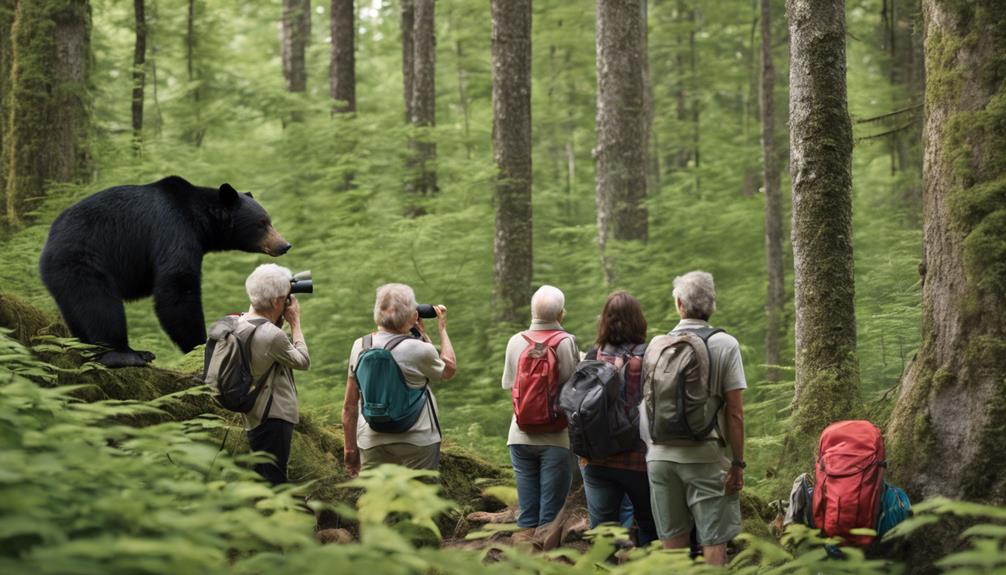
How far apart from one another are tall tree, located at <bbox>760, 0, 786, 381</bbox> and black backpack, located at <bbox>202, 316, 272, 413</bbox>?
1007cm

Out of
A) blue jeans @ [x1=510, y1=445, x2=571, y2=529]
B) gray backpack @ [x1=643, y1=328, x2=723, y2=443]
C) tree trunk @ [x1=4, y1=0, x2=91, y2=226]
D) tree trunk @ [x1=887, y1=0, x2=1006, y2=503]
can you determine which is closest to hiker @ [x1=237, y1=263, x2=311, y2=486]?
blue jeans @ [x1=510, y1=445, x2=571, y2=529]

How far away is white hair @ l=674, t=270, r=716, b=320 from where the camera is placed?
5273 mm

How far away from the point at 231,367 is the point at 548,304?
2004mm

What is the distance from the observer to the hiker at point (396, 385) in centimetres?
565

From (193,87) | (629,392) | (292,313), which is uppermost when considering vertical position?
(193,87)

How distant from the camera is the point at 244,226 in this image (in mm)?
6871

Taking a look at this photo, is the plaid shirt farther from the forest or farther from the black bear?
the black bear

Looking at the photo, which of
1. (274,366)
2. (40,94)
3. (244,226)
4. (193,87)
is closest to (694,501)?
(274,366)

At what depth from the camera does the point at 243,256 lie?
549 inches

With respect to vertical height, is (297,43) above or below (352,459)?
above

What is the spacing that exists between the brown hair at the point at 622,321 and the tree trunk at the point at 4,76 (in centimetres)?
851

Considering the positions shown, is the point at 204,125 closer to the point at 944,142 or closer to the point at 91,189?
the point at 91,189

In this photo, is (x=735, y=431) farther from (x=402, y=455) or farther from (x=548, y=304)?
(x=402, y=455)

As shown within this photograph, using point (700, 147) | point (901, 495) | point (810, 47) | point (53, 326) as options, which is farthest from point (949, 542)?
point (700, 147)
